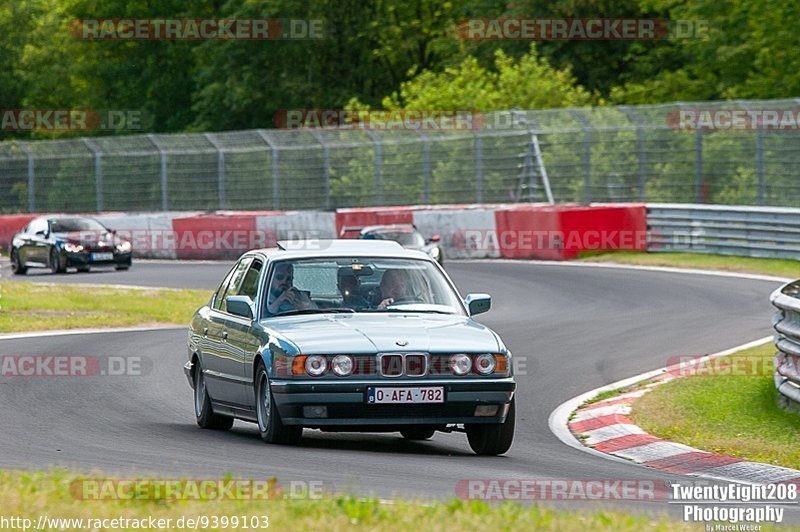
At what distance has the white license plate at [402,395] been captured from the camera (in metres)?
10.3

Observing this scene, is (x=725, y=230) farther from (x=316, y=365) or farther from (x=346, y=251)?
(x=316, y=365)

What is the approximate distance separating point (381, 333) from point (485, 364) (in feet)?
2.25

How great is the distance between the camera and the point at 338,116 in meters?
68.8

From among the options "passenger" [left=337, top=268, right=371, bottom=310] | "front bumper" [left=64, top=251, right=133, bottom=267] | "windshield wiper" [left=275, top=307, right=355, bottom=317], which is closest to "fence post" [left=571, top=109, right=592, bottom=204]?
"front bumper" [left=64, top=251, right=133, bottom=267]

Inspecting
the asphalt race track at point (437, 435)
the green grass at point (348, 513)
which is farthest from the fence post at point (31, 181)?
the green grass at point (348, 513)

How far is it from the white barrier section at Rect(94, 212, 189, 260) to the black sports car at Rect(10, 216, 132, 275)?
5349 millimetres

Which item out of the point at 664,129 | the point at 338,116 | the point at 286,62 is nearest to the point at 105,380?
the point at 664,129

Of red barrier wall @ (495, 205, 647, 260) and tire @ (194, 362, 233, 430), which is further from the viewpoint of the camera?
red barrier wall @ (495, 205, 647, 260)

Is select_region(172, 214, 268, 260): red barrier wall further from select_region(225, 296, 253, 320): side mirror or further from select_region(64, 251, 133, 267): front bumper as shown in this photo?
select_region(225, 296, 253, 320): side mirror

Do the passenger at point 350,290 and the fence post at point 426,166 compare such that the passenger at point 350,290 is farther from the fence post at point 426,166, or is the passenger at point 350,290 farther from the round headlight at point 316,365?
the fence post at point 426,166

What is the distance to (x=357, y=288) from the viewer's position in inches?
455

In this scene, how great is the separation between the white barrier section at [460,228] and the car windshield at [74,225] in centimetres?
709

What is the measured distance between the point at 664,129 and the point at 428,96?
62.9 ft

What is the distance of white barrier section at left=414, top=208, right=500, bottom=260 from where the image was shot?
36469 millimetres
